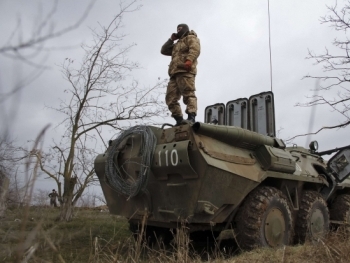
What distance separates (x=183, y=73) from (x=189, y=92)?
12.4 inches

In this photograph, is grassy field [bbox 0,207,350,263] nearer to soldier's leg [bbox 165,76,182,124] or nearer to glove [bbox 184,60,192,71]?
soldier's leg [bbox 165,76,182,124]

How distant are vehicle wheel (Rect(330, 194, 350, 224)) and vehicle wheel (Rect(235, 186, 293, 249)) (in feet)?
8.36

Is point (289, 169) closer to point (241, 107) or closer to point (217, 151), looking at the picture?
point (217, 151)

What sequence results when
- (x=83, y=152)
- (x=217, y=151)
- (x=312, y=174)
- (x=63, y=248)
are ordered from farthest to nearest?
(x=83, y=152), (x=312, y=174), (x=63, y=248), (x=217, y=151)

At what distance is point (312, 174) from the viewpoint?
6.98 meters

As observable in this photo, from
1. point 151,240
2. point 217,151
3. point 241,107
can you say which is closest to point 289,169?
point 217,151

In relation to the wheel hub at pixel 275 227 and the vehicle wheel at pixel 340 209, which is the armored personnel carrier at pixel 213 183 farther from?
the vehicle wheel at pixel 340 209

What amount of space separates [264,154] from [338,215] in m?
3.10

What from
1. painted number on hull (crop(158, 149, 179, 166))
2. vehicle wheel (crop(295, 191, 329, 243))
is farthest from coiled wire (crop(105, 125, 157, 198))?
vehicle wheel (crop(295, 191, 329, 243))

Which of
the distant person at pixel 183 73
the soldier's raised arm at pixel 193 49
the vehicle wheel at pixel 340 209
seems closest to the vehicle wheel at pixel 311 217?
the vehicle wheel at pixel 340 209

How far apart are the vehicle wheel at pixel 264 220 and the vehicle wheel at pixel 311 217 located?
1.73 ft

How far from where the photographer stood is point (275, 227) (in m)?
5.52

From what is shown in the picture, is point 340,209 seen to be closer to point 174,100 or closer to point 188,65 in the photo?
point 174,100

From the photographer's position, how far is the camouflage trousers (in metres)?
6.11
